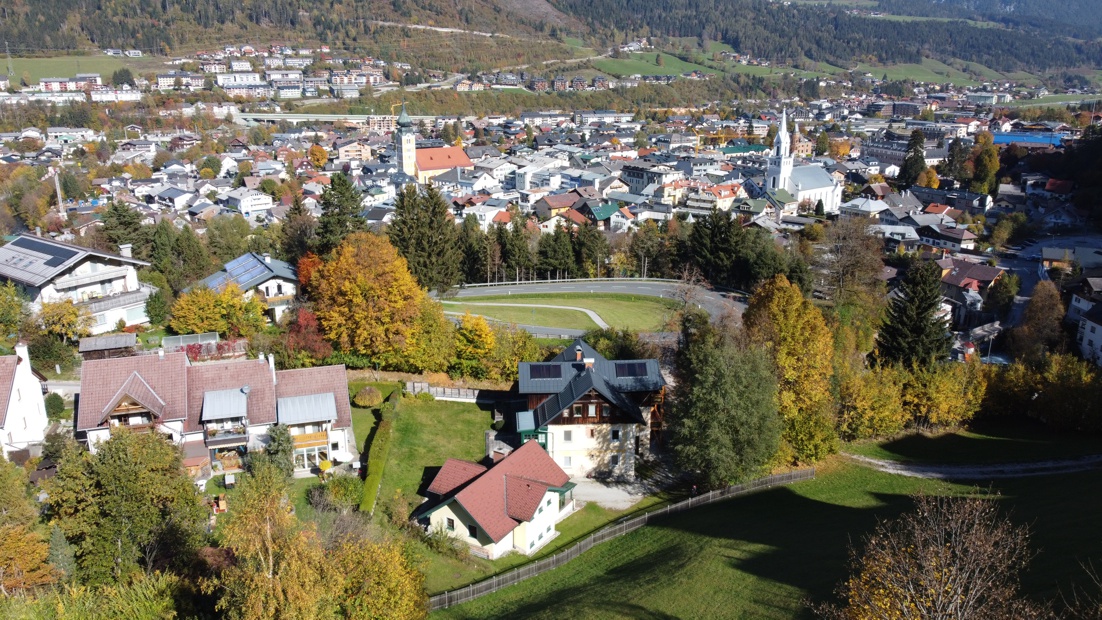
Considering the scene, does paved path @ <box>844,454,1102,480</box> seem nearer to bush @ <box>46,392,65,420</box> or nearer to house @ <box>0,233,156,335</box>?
bush @ <box>46,392,65,420</box>

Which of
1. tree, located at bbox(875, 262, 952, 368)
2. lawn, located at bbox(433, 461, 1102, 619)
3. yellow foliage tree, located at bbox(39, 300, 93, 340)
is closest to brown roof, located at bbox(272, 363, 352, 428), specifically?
lawn, located at bbox(433, 461, 1102, 619)

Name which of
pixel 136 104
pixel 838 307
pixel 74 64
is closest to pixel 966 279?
pixel 838 307

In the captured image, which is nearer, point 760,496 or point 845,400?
point 760,496

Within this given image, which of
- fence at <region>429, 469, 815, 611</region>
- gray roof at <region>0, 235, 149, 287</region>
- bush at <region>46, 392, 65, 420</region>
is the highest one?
gray roof at <region>0, 235, 149, 287</region>

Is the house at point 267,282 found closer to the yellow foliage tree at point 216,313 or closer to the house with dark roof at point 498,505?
the yellow foliage tree at point 216,313

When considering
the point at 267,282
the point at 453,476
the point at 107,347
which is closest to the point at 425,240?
the point at 267,282

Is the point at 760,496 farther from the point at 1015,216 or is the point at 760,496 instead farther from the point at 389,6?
the point at 389,6
